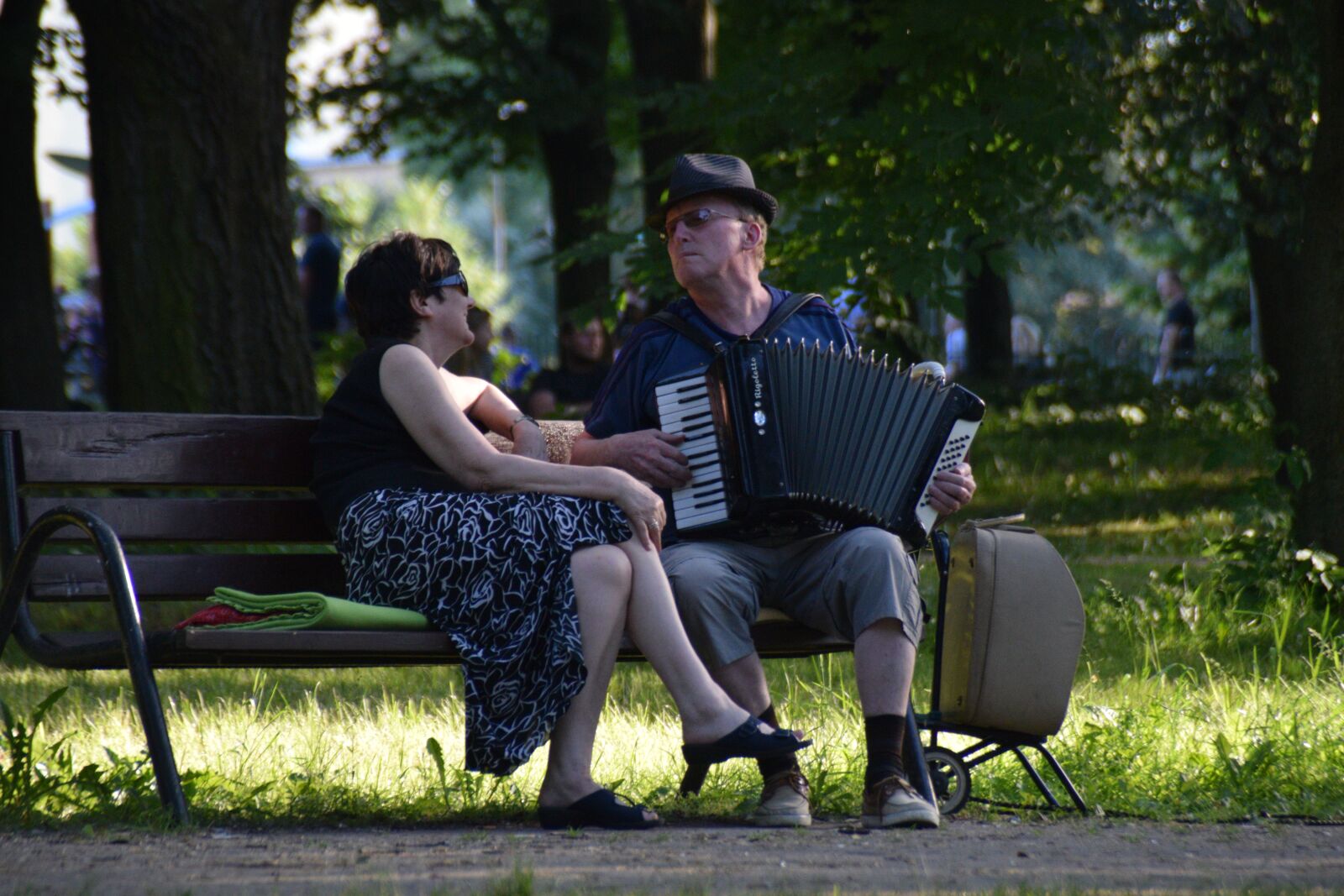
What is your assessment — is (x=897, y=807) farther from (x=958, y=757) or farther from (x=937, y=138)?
(x=937, y=138)

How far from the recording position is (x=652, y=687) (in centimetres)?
627

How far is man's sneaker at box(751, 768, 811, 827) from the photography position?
4160mm

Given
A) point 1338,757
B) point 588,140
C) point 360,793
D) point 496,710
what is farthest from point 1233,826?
point 588,140

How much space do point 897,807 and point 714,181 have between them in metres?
1.78

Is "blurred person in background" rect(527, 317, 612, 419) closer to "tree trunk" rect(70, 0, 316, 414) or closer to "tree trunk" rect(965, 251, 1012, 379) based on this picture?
"tree trunk" rect(70, 0, 316, 414)

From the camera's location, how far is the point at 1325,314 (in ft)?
22.4

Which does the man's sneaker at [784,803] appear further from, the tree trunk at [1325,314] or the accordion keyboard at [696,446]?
the tree trunk at [1325,314]

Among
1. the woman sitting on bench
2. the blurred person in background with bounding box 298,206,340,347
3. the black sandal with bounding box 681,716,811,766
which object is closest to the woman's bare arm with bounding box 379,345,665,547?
the woman sitting on bench

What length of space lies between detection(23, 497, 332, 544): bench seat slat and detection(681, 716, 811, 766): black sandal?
1.24 metres

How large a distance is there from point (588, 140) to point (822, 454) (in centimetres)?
1233

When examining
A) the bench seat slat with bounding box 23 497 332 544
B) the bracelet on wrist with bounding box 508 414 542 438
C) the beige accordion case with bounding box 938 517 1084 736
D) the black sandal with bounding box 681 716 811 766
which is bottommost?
the black sandal with bounding box 681 716 811 766

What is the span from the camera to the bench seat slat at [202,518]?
4379 mm

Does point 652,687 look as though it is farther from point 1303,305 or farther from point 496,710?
point 1303,305

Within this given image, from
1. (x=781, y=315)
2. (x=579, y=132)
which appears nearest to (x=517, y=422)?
(x=781, y=315)
